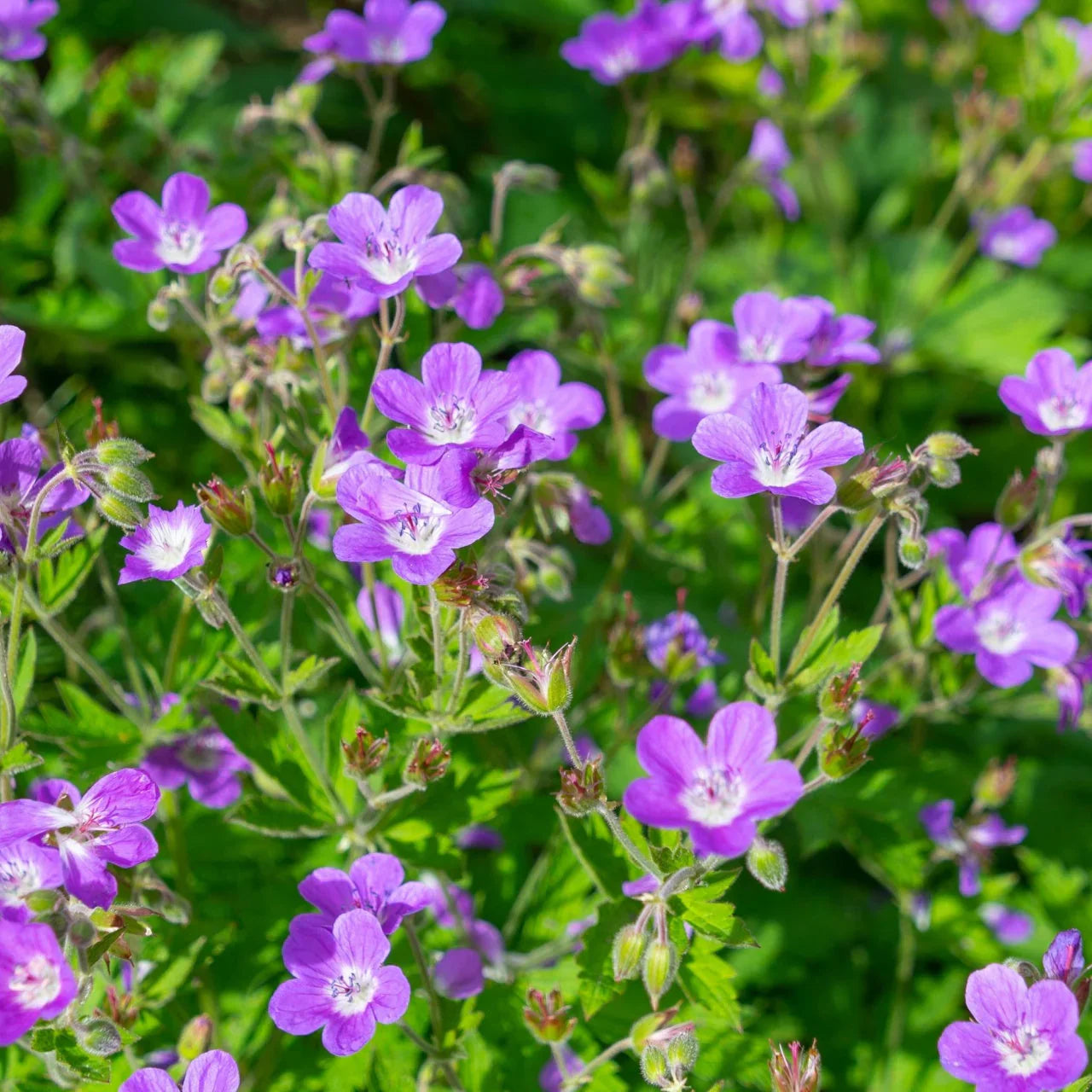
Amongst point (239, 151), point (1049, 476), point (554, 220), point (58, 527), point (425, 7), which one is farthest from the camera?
point (554, 220)

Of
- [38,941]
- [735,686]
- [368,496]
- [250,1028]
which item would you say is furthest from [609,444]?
[38,941]

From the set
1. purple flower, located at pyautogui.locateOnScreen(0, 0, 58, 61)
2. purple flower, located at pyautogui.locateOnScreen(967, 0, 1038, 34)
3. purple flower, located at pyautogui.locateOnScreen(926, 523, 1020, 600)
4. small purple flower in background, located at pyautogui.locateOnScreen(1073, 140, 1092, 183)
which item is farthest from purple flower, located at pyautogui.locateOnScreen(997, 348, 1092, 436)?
purple flower, located at pyautogui.locateOnScreen(0, 0, 58, 61)

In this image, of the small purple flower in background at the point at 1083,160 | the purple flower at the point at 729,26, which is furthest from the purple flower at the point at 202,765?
the small purple flower in background at the point at 1083,160

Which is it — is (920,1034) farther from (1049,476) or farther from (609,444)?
(609,444)

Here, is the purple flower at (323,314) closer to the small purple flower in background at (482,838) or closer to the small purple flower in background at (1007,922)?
the small purple flower in background at (482,838)

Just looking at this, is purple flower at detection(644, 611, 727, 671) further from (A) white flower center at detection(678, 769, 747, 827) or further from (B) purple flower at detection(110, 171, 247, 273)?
(B) purple flower at detection(110, 171, 247, 273)

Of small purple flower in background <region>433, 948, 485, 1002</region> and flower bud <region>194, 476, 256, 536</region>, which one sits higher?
flower bud <region>194, 476, 256, 536</region>
